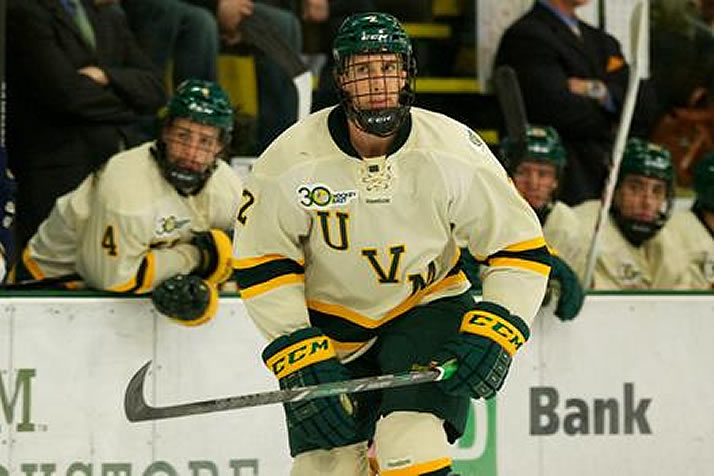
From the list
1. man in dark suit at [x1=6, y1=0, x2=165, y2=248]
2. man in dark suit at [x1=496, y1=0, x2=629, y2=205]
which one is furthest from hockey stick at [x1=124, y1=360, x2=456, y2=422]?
man in dark suit at [x1=496, y1=0, x2=629, y2=205]

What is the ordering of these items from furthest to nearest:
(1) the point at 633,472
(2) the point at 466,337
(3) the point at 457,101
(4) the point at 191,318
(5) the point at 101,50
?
(3) the point at 457,101 → (5) the point at 101,50 → (1) the point at 633,472 → (4) the point at 191,318 → (2) the point at 466,337

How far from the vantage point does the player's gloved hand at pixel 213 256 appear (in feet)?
16.7

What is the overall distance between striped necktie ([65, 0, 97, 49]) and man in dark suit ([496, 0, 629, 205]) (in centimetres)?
157

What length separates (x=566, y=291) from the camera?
16.9ft

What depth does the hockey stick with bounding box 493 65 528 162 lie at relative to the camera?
6223 millimetres

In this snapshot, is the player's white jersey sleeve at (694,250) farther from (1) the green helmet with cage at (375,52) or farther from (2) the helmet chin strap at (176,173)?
(1) the green helmet with cage at (375,52)

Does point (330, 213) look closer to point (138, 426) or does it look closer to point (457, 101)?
point (138, 426)

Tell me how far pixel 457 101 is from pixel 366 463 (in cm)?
311

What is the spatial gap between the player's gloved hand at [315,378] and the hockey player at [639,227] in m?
2.37

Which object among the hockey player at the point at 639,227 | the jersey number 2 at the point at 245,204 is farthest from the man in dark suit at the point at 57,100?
the jersey number 2 at the point at 245,204

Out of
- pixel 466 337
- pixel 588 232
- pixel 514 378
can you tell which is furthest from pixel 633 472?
pixel 466 337

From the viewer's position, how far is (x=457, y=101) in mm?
6762

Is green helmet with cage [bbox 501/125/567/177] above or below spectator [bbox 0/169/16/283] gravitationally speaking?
below

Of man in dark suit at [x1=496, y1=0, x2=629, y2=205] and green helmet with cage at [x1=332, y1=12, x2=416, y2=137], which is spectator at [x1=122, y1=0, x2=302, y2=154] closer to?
man in dark suit at [x1=496, y1=0, x2=629, y2=205]
